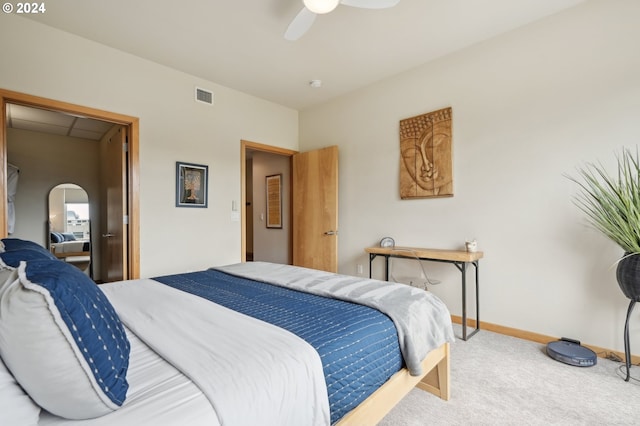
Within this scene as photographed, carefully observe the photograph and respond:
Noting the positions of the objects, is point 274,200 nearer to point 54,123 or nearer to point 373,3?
point 54,123

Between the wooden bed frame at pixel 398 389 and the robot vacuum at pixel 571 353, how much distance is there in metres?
1.11

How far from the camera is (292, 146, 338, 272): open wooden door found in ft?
13.3

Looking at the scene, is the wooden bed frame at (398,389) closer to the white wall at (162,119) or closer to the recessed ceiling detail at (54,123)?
the white wall at (162,119)

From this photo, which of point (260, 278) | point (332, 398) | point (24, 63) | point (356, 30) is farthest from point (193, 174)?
point (332, 398)

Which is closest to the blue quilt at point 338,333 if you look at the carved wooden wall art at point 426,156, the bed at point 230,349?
the bed at point 230,349

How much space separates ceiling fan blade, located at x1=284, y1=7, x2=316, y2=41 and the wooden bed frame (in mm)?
2302

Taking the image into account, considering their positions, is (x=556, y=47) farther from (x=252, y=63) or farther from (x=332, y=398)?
(x=332, y=398)

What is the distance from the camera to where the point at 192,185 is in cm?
355

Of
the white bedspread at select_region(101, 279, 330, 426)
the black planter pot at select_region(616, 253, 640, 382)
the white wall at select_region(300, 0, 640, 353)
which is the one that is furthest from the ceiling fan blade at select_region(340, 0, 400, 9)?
the black planter pot at select_region(616, 253, 640, 382)

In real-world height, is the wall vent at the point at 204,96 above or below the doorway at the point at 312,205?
above

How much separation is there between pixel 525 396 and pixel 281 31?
3308 millimetres

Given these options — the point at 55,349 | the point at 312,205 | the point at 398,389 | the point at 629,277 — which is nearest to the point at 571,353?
the point at 629,277

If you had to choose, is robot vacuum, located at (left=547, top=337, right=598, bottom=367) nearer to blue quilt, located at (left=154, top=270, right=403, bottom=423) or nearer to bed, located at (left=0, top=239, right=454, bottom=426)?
bed, located at (left=0, top=239, right=454, bottom=426)

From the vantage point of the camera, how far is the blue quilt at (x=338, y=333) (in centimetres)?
107
